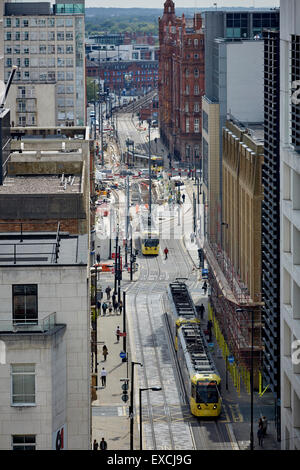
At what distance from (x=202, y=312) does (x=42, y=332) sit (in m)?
70.9

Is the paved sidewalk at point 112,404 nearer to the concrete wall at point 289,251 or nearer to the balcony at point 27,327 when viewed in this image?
the concrete wall at point 289,251

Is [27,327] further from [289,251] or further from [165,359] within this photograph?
[165,359]

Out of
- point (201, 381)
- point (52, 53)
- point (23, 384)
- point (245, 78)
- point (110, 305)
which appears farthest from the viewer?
point (52, 53)

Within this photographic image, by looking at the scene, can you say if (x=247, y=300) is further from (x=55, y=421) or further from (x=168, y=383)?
(x=55, y=421)

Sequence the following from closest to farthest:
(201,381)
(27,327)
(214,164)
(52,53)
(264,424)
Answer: (27,327) → (264,424) → (201,381) → (214,164) → (52,53)

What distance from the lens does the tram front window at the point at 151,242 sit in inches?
5910

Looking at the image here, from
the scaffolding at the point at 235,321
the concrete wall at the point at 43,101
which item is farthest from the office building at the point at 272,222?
the concrete wall at the point at 43,101

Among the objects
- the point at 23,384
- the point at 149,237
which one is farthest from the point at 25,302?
the point at 149,237

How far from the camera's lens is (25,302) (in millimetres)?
48156

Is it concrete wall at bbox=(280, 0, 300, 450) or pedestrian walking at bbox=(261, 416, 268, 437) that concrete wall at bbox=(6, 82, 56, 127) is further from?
concrete wall at bbox=(280, 0, 300, 450)

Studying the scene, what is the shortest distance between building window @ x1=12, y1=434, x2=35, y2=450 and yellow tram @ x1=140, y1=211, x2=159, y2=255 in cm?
10335

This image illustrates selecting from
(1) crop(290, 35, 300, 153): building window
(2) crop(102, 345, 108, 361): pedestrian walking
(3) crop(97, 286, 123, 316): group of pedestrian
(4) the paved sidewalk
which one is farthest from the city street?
(1) crop(290, 35, 300, 153): building window

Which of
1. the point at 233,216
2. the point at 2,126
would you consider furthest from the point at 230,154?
the point at 2,126

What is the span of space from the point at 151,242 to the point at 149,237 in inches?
55.2
